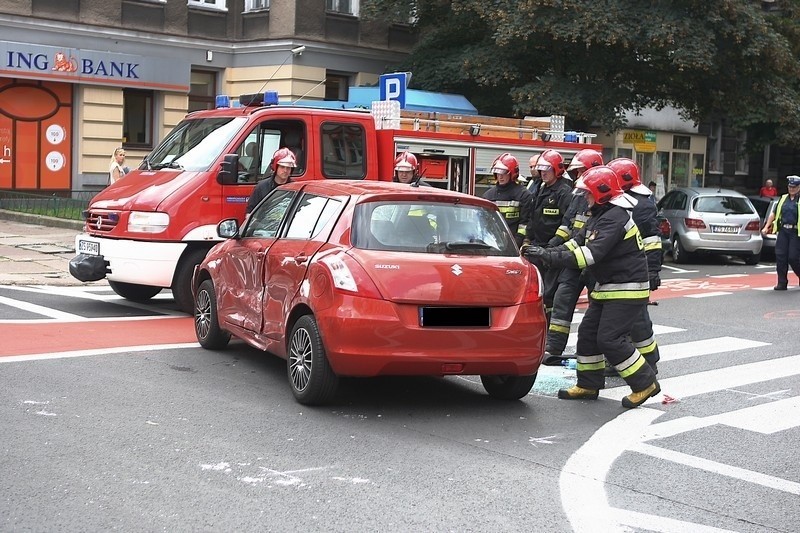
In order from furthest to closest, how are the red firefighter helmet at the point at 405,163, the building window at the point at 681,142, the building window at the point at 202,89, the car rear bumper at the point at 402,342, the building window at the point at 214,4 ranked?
1. the building window at the point at 681,142
2. the building window at the point at 202,89
3. the building window at the point at 214,4
4. the red firefighter helmet at the point at 405,163
5. the car rear bumper at the point at 402,342

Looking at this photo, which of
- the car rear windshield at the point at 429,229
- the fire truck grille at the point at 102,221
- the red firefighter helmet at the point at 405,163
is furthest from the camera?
the red firefighter helmet at the point at 405,163

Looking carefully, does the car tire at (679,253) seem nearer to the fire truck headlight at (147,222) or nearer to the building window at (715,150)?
the fire truck headlight at (147,222)

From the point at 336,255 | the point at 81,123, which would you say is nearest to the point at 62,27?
the point at 81,123

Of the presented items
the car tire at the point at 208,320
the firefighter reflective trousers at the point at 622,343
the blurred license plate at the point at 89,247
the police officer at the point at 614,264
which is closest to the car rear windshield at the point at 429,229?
the police officer at the point at 614,264

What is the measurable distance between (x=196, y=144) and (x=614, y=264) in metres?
5.73

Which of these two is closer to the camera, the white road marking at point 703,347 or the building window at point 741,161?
the white road marking at point 703,347

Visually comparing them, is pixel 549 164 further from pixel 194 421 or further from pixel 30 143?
pixel 30 143

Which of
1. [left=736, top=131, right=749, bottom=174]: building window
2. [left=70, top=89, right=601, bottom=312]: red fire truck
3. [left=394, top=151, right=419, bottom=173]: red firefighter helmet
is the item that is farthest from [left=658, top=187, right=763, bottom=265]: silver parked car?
[left=736, top=131, right=749, bottom=174]: building window

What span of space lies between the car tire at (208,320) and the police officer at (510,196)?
3.09 metres

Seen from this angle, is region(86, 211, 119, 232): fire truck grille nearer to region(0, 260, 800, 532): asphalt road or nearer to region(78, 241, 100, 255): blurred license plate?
region(78, 241, 100, 255): blurred license plate

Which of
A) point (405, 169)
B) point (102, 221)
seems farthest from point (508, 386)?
point (102, 221)

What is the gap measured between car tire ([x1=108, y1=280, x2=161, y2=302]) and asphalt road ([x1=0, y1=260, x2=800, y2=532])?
253 cm

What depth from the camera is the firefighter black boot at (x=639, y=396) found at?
8.23 m

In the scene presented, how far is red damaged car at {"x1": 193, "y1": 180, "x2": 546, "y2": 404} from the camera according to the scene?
7.34 metres
